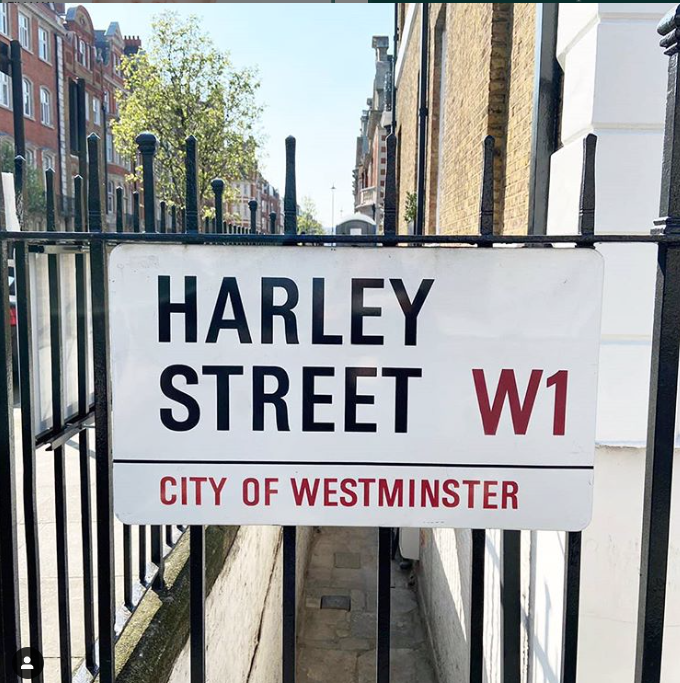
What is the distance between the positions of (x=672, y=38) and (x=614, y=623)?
2342mm

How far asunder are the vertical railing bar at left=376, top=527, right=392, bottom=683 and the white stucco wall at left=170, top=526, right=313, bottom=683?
4.77 feet

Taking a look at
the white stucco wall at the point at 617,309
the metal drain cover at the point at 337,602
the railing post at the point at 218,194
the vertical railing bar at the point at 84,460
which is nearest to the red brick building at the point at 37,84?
the metal drain cover at the point at 337,602

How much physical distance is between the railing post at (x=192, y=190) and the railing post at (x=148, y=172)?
91 mm

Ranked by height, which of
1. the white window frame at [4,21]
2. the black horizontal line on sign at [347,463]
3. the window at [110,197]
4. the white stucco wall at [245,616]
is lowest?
the white stucco wall at [245,616]

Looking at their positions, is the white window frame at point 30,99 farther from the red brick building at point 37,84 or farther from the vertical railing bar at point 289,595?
the vertical railing bar at point 289,595

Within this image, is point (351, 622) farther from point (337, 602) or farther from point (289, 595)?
point (289, 595)

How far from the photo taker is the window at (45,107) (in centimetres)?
2953

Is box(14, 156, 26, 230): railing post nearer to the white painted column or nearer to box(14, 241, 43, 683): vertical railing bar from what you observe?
box(14, 241, 43, 683): vertical railing bar

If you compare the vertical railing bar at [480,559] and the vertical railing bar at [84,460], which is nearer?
the vertical railing bar at [480,559]

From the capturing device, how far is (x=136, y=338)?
1.57m

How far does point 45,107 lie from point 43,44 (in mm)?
3023

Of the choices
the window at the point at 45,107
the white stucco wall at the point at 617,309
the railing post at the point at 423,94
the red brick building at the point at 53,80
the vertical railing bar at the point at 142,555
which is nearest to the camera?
the white stucco wall at the point at 617,309

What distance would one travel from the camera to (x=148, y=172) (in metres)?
1.53

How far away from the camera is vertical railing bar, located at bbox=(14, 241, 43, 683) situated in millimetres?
1723
